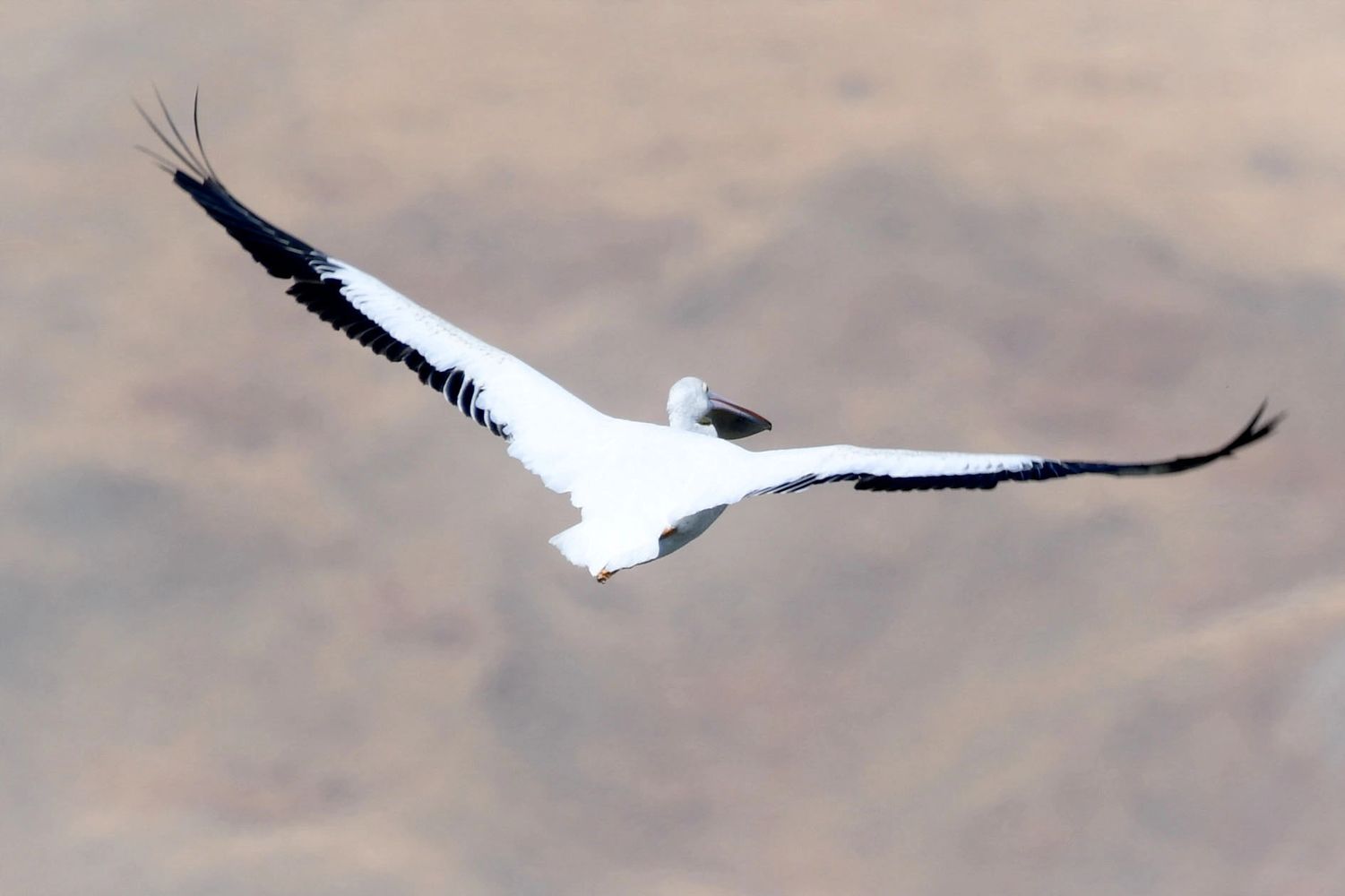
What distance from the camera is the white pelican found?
11984mm

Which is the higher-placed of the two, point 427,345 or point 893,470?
point 427,345

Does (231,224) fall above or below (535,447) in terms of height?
above

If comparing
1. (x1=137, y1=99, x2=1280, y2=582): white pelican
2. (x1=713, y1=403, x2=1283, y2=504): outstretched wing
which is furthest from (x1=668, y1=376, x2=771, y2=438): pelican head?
(x1=713, y1=403, x2=1283, y2=504): outstretched wing

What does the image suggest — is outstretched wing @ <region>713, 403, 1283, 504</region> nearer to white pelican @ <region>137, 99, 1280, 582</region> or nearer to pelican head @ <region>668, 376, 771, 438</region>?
white pelican @ <region>137, 99, 1280, 582</region>

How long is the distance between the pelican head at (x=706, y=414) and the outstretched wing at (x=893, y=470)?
2091 mm

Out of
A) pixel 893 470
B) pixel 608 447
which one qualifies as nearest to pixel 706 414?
pixel 608 447

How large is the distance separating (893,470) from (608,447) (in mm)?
1987

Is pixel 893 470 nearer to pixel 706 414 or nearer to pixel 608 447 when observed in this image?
pixel 608 447

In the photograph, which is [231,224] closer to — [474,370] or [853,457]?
[474,370]

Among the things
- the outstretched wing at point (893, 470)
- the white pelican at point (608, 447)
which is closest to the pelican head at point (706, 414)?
the white pelican at point (608, 447)

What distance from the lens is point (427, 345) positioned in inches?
544

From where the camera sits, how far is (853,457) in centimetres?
1199

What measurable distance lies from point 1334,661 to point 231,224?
1109 centimetres

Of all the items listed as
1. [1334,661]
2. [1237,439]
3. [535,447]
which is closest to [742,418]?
[535,447]
